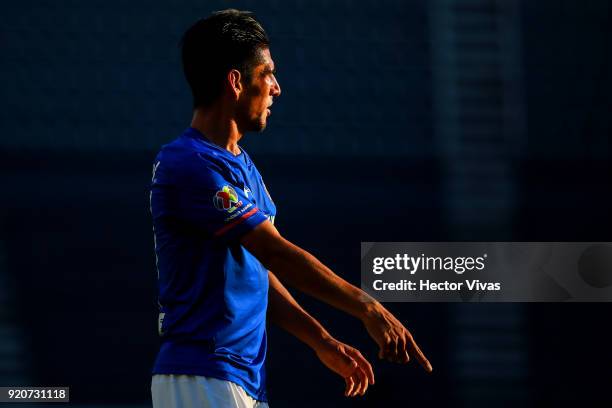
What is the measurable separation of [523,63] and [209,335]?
3.85 meters

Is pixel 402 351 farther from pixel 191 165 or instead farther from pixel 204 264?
pixel 191 165

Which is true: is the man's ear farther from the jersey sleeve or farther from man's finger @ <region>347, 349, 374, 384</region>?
man's finger @ <region>347, 349, 374, 384</region>

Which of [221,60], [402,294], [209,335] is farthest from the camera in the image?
[402,294]

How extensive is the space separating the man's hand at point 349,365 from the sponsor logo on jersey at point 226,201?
49 centimetres

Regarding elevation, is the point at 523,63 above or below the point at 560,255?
above

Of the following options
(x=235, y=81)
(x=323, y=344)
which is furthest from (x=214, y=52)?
(x=323, y=344)

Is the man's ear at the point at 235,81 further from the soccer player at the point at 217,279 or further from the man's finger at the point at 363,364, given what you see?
the man's finger at the point at 363,364

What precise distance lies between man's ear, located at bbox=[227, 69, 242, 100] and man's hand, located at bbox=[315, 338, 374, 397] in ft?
2.44

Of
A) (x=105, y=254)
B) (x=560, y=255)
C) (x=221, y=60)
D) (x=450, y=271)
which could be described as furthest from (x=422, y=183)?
(x=221, y=60)

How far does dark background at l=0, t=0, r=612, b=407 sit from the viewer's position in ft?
18.8

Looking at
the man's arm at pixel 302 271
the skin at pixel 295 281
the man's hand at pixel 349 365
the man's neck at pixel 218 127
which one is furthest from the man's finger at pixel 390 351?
the man's neck at pixel 218 127

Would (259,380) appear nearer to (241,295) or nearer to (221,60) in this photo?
(241,295)

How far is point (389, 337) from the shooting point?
7.95ft

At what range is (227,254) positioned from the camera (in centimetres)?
267
